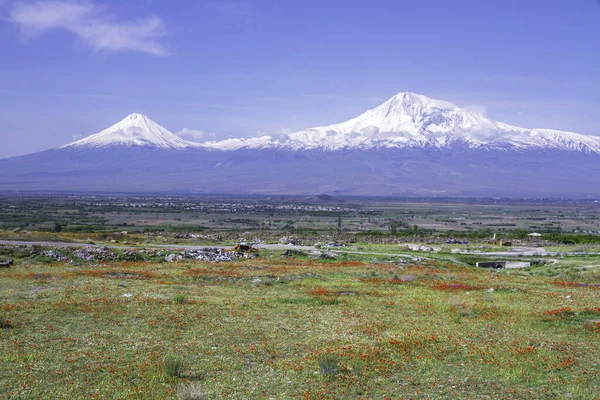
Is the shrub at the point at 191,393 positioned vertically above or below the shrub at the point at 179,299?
above

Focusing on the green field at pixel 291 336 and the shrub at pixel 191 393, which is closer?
the shrub at pixel 191 393

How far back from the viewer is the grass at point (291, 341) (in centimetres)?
1162

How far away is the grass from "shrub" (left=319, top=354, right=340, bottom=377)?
4 cm

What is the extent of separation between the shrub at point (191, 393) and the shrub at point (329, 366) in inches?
117

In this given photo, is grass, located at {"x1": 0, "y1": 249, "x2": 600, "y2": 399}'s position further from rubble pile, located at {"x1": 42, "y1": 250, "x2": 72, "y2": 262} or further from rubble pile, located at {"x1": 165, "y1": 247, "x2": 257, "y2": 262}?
rubble pile, located at {"x1": 165, "y1": 247, "x2": 257, "y2": 262}

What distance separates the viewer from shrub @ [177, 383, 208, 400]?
34.5ft

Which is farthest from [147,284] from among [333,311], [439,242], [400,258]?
[439,242]

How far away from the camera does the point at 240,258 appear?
144 feet

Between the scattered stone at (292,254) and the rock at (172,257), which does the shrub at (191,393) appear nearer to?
the rock at (172,257)

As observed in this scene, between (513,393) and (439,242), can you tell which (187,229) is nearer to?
(439,242)

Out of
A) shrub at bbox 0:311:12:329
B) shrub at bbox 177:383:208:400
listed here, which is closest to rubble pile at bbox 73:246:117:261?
shrub at bbox 0:311:12:329

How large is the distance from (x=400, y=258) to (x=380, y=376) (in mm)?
34638

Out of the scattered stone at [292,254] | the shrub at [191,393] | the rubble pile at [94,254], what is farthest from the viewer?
the scattered stone at [292,254]

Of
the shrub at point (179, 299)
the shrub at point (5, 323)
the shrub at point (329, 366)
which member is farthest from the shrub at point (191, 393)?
the shrub at point (179, 299)
